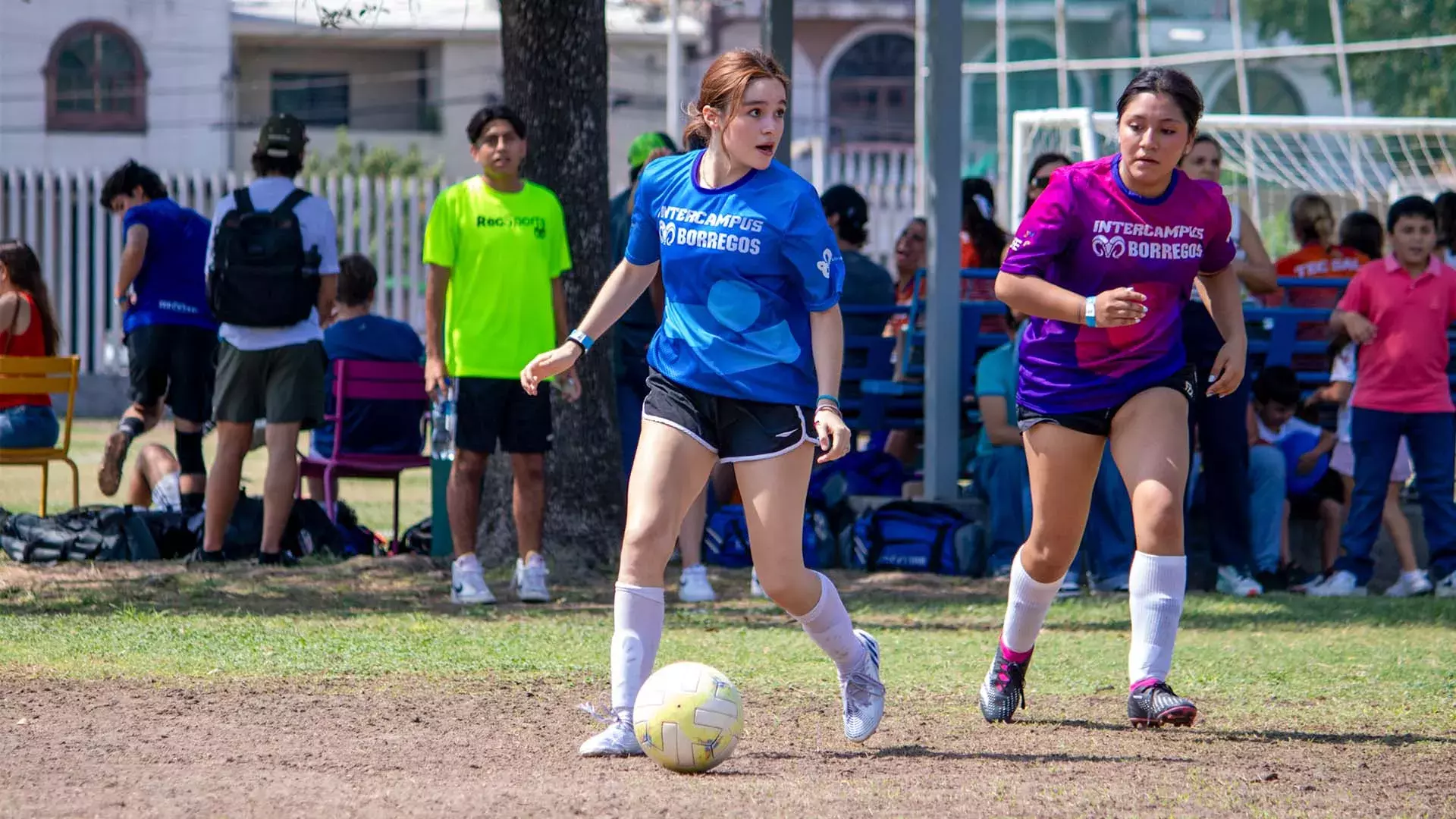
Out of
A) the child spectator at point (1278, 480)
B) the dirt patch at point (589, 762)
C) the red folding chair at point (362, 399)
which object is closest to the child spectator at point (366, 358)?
the red folding chair at point (362, 399)

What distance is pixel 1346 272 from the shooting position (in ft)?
38.1

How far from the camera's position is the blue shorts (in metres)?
10.7

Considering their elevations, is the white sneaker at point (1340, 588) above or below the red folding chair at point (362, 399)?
below

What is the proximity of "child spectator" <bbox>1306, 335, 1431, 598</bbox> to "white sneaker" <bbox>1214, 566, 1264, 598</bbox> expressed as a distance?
616 millimetres

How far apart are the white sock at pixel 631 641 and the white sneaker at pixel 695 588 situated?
373cm

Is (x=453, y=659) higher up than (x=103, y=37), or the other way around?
(x=103, y=37)

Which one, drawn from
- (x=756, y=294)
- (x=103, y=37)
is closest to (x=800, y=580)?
(x=756, y=294)

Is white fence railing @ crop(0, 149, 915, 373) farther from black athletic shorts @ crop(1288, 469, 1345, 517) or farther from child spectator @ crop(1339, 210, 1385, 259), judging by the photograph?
black athletic shorts @ crop(1288, 469, 1345, 517)

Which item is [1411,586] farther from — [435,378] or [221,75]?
[221,75]

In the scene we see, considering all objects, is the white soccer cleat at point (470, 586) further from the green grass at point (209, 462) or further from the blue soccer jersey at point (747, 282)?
the green grass at point (209, 462)

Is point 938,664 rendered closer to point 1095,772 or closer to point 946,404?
point 1095,772

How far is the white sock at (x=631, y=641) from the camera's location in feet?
17.0

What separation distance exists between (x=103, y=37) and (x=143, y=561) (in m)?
34.8

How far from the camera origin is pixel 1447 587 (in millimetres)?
9680
